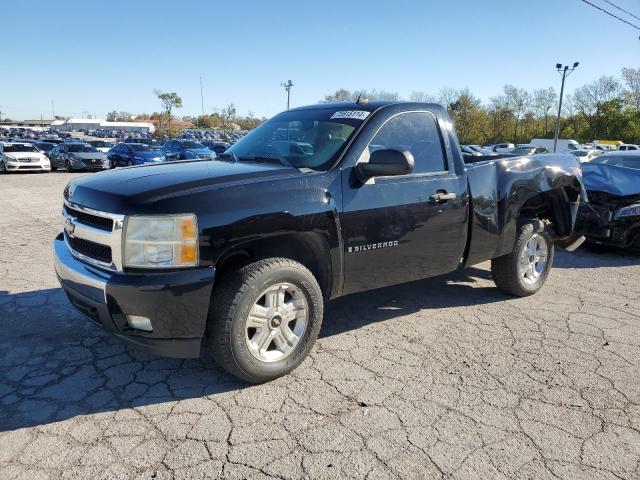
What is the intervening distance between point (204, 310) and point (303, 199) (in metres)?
0.97

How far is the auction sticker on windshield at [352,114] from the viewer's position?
12.6 ft

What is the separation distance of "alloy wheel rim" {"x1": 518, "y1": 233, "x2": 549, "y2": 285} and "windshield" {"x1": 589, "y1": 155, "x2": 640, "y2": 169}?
3994 millimetres

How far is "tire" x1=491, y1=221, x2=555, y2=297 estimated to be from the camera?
4.97 m

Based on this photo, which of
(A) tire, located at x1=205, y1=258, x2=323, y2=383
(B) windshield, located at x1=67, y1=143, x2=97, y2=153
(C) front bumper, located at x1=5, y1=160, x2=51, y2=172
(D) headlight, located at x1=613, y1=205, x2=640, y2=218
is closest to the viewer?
(A) tire, located at x1=205, y1=258, x2=323, y2=383

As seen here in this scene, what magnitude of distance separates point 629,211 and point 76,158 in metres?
23.6

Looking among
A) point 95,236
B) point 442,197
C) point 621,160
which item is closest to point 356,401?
point 442,197

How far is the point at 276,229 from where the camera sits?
124 inches

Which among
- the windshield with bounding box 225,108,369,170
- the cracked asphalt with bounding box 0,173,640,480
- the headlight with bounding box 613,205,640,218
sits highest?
the windshield with bounding box 225,108,369,170

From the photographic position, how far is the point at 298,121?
423 centimetres

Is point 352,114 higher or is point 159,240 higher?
point 352,114

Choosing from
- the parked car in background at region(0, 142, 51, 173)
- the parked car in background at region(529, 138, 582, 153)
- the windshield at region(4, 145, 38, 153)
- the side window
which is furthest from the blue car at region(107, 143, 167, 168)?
the parked car in background at region(529, 138, 582, 153)

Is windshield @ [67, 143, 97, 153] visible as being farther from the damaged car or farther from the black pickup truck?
the damaged car

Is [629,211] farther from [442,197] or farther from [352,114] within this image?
[352,114]

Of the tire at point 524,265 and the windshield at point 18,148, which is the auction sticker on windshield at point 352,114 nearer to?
the tire at point 524,265
